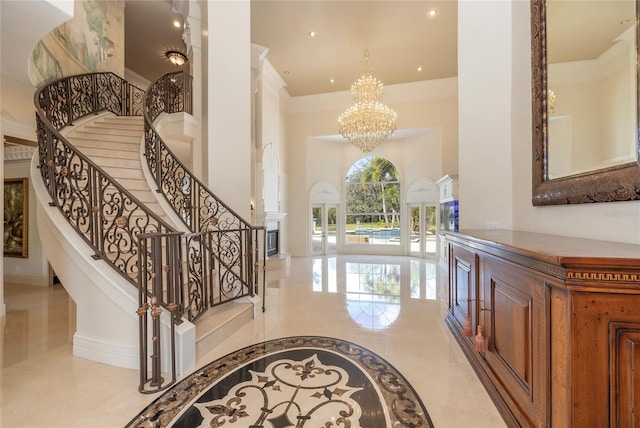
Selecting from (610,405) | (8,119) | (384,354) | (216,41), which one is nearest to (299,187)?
(216,41)

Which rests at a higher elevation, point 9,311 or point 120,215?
point 120,215

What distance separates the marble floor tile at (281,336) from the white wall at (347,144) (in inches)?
184

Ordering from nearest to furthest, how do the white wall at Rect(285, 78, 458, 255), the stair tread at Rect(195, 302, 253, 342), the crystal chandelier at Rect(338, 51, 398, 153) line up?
the stair tread at Rect(195, 302, 253, 342), the crystal chandelier at Rect(338, 51, 398, 153), the white wall at Rect(285, 78, 458, 255)

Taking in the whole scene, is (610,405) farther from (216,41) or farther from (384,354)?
A: (216,41)

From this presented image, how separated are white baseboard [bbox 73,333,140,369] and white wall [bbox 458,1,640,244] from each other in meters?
3.70

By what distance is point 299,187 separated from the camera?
9.66 metres

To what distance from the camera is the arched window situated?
32.9 ft

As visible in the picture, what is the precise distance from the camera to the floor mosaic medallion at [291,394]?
174cm

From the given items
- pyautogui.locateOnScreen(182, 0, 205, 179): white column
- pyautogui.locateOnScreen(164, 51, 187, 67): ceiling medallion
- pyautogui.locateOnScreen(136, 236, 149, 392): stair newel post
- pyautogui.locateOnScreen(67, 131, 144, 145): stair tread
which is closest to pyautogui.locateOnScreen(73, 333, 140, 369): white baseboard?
pyautogui.locateOnScreen(136, 236, 149, 392): stair newel post

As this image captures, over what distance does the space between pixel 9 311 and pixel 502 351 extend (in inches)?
235

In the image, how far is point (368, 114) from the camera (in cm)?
666

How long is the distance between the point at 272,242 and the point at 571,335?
25.2ft

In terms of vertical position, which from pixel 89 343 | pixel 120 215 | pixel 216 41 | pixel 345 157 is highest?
pixel 216 41

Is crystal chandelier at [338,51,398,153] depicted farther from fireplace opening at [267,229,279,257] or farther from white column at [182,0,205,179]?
fireplace opening at [267,229,279,257]
